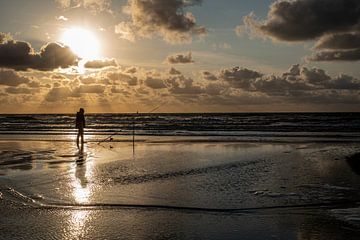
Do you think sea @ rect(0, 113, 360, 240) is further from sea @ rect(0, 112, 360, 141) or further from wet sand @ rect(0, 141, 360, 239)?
sea @ rect(0, 112, 360, 141)

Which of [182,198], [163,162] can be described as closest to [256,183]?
[182,198]

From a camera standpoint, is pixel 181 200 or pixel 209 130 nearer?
pixel 181 200

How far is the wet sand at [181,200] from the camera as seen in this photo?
6984 mm

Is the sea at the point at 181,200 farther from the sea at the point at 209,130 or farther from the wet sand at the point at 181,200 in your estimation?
the sea at the point at 209,130

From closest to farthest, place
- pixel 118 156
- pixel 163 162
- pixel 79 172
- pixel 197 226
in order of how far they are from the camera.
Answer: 1. pixel 197 226
2. pixel 79 172
3. pixel 163 162
4. pixel 118 156

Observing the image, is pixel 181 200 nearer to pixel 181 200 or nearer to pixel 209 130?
pixel 181 200

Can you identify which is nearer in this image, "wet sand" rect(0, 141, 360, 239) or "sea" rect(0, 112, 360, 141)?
"wet sand" rect(0, 141, 360, 239)

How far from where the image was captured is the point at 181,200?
929 cm

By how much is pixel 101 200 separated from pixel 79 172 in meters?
4.76

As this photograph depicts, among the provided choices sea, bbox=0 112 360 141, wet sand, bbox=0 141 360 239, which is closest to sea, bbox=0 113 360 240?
wet sand, bbox=0 141 360 239

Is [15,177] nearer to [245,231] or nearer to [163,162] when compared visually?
[163,162]

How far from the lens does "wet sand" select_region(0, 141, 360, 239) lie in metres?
6.98

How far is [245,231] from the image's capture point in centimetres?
692

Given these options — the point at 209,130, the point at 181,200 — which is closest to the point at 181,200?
the point at 181,200
